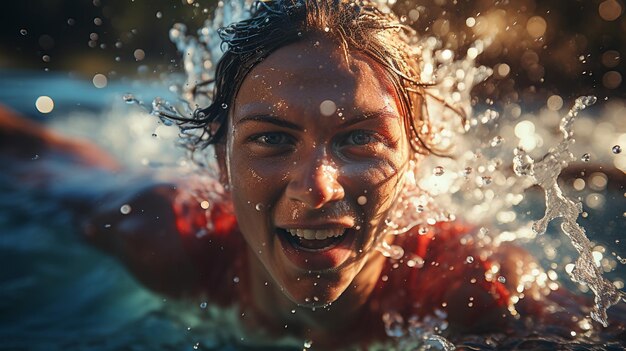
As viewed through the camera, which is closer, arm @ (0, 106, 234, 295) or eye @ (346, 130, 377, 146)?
eye @ (346, 130, 377, 146)

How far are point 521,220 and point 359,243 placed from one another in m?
2.01

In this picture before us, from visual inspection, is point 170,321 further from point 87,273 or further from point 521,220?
point 521,220

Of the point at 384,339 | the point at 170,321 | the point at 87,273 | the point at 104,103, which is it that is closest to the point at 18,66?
the point at 104,103

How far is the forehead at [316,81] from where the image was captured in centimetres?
218

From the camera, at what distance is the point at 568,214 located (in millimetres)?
2844

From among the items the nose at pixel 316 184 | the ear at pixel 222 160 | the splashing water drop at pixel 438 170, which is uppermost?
the ear at pixel 222 160

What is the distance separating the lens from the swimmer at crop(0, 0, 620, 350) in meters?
2.20

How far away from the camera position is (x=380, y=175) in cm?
228

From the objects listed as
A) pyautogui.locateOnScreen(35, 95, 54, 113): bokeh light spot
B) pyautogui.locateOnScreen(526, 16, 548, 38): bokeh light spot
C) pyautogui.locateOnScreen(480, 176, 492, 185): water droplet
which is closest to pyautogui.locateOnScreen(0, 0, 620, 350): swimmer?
pyautogui.locateOnScreen(480, 176, 492, 185): water droplet

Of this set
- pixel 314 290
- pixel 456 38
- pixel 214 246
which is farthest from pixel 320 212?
pixel 456 38

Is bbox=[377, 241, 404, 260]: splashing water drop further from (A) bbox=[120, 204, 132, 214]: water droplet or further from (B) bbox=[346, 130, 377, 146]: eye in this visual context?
(A) bbox=[120, 204, 132, 214]: water droplet

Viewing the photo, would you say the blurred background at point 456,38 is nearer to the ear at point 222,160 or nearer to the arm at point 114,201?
the arm at point 114,201

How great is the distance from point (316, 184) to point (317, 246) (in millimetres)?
326

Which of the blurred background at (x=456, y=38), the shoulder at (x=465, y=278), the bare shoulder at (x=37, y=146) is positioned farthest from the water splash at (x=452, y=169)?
the blurred background at (x=456, y=38)
